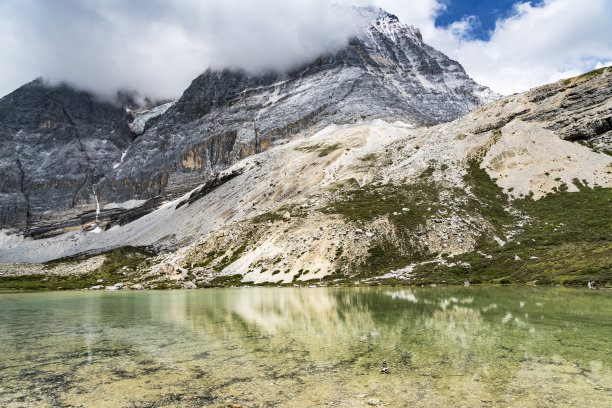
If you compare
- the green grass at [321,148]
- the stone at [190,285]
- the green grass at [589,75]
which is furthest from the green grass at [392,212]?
the green grass at [589,75]

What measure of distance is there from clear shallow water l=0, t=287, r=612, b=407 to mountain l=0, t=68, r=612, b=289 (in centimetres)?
3263

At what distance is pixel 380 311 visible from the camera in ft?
97.8

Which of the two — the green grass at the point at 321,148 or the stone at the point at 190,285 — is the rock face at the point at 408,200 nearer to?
the stone at the point at 190,285

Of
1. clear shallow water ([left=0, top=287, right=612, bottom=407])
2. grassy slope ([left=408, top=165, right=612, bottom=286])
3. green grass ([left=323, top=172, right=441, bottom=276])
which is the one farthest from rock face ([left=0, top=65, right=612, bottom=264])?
clear shallow water ([left=0, top=287, right=612, bottom=407])

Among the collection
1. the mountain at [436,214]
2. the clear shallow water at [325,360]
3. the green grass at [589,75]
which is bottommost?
the clear shallow water at [325,360]

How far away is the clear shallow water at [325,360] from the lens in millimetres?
12180

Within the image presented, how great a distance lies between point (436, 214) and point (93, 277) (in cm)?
9638

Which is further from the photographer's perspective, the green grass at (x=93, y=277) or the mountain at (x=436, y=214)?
the green grass at (x=93, y=277)

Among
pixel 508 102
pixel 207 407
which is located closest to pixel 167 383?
pixel 207 407

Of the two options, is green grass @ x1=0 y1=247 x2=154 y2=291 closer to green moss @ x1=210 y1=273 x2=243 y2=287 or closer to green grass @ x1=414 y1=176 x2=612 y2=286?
green moss @ x1=210 y1=273 x2=243 y2=287

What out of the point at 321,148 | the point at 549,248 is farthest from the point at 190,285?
the point at 321,148

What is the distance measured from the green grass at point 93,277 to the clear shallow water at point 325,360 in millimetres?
82353

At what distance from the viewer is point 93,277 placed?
112812 millimetres

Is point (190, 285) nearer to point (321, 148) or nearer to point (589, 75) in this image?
point (321, 148)
